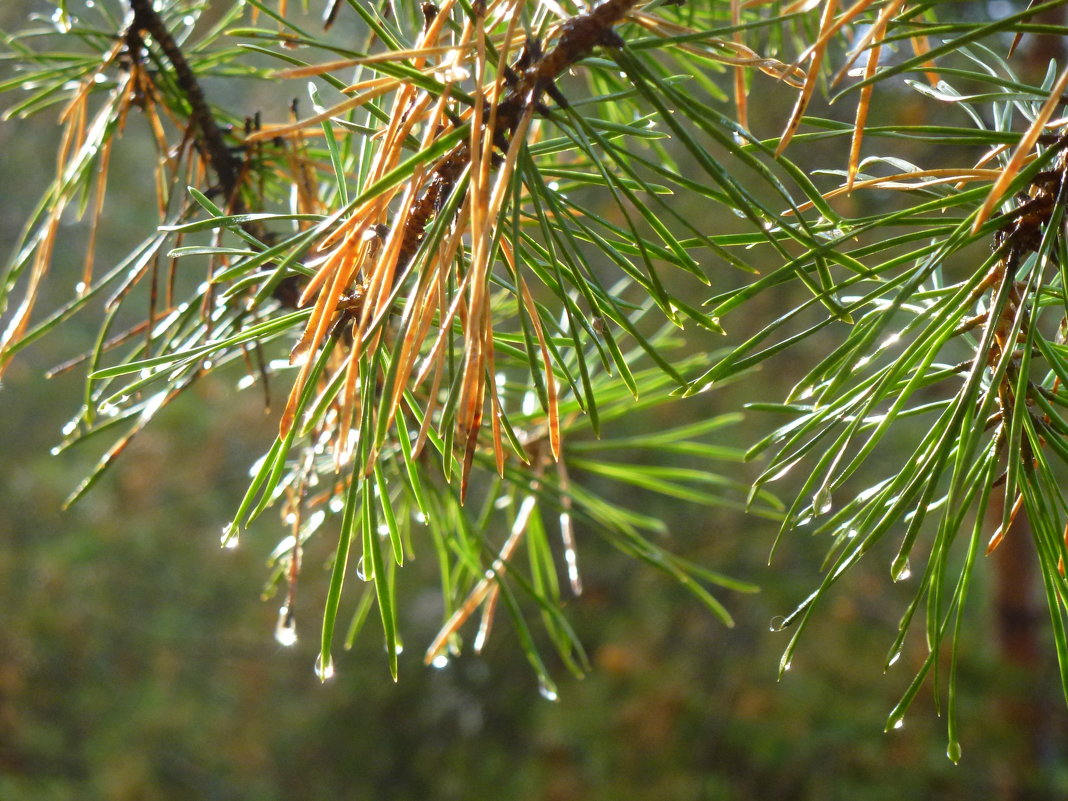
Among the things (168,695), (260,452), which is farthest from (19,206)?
(168,695)

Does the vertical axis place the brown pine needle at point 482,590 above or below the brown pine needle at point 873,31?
below

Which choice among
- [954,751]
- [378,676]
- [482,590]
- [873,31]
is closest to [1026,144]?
[873,31]

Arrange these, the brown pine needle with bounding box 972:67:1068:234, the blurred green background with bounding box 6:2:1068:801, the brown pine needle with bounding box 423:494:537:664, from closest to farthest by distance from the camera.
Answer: the brown pine needle with bounding box 972:67:1068:234, the brown pine needle with bounding box 423:494:537:664, the blurred green background with bounding box 6:2:1068:801

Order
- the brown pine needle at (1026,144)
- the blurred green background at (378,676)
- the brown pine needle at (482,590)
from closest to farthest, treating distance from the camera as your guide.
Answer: the brown pine needle at (1026,144), the brown pine needle at (482,590), the blurred green background at (378,676)

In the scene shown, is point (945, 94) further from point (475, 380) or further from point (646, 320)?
point (646, 320)

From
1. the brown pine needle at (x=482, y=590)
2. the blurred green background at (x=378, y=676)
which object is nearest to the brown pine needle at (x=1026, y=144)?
the brown pine needle at (x=482, y=590)

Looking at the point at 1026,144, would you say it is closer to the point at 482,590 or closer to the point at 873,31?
the point at 873,31

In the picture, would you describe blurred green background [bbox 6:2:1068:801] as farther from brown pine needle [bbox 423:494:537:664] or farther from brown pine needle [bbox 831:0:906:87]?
brown pine needle [bbox 831:0:906:87]

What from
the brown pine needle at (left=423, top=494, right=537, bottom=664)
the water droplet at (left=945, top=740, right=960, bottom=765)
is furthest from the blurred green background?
the water droplet at (left=945, top=740, right=960, bottom=765)

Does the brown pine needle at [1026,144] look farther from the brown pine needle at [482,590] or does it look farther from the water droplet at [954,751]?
the brown pine needle at [482,590]
